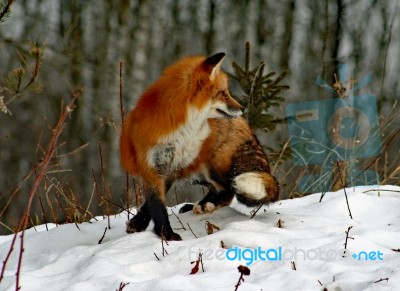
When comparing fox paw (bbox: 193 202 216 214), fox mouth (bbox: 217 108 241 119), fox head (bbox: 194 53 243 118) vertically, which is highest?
fox head (bbox: 194 53 243 118)

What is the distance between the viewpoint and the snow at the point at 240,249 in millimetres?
2654

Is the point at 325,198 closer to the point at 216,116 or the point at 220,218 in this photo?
the point at 220,218

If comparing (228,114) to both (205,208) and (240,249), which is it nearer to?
(205,208)

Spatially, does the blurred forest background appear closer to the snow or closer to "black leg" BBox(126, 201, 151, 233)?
"black leg" BBox(126, 201, 151, 233)

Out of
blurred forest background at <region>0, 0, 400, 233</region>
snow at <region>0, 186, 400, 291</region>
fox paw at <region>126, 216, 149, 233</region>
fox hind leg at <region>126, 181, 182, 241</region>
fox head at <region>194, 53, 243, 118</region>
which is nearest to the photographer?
snow at <region>0, 186, 400, 291</region>

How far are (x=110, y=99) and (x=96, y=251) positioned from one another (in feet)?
19.4

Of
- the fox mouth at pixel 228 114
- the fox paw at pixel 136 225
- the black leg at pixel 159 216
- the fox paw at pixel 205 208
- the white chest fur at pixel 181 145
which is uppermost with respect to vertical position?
the fox mouth at pixel 228 114

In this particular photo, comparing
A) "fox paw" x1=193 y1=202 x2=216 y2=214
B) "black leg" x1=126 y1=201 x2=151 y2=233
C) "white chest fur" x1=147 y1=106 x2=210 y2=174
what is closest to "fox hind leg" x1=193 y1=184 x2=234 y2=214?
"fox paw" x1=193 y1=202 x2=216 y2=214

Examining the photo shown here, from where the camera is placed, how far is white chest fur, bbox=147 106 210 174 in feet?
11.9

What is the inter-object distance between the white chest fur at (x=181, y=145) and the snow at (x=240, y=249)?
0.47 meters

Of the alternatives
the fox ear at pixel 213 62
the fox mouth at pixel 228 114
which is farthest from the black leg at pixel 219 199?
the fox ear at pixel 213 62

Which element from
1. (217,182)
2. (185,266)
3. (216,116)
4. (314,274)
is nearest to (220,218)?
(217,182)

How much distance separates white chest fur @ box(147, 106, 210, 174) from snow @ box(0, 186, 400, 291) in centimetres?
47

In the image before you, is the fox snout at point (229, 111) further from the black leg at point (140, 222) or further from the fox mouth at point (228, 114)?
the black leg at point (140, 222)
